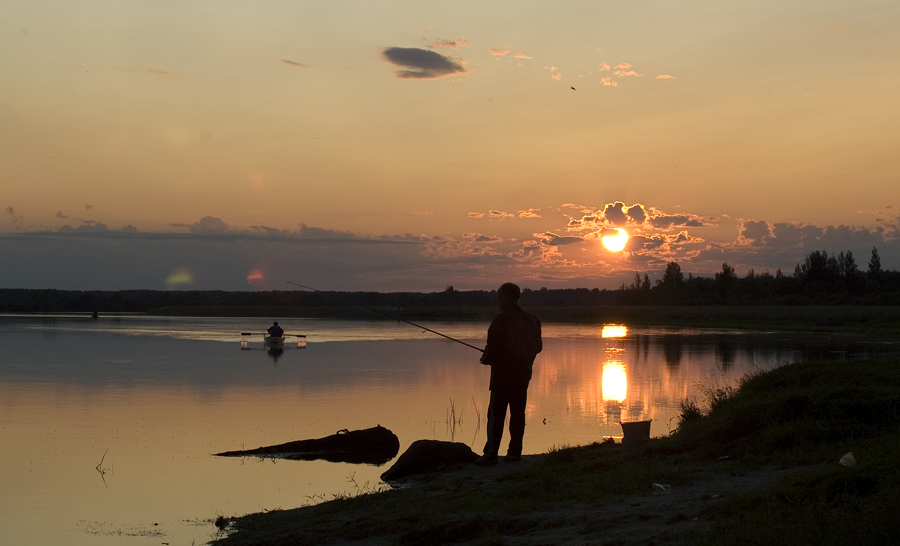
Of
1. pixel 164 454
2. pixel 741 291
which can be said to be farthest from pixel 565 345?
pixel 741 291

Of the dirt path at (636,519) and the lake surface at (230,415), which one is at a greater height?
the dirt path at (636,519)

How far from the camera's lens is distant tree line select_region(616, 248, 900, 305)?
343 feet

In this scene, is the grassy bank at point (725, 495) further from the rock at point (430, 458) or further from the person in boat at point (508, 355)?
the rock at point (430, 458)

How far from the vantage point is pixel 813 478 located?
656 cm

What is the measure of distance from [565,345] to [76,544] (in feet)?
128

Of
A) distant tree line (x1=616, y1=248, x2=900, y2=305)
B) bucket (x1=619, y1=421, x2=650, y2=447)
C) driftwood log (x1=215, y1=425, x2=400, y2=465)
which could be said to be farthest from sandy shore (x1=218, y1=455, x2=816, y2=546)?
distant tree line (x1=616, y1=248, x2=900, y2=305)

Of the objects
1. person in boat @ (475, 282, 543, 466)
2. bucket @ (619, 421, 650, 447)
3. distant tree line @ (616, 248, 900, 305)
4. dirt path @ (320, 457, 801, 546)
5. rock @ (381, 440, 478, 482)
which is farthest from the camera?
distant tree line @ (616, 248, 900, 305)

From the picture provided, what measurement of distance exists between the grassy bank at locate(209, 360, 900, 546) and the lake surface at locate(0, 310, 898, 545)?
2012 millimetres

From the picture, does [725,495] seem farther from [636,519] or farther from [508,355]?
[508,355]

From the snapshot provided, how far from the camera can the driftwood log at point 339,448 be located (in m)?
13.7

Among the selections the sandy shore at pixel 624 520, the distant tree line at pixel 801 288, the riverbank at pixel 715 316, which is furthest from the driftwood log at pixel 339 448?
the distant tree line at pixel 801 288

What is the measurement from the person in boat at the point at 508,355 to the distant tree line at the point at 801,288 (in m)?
91.6

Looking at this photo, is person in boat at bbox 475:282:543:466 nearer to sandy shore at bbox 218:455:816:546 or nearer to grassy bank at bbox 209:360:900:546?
grassy bank at bbox 209:360:900:546

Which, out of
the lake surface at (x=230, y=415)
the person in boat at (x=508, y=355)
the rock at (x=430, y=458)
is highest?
the person in boat at (x=508, y=355)
